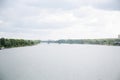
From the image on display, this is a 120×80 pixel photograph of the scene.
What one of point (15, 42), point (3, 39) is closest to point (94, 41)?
point (15, 42)

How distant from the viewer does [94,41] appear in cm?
6694

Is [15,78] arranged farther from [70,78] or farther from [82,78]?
[82,78]

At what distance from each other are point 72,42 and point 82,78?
78704 mm

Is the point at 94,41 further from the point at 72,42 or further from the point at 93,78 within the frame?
the point at 93,78

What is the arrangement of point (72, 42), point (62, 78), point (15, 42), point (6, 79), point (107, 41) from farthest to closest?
point (72, 42)
point (107, 41)
point (15, 42)
point (62, 78)
point (6, 79)

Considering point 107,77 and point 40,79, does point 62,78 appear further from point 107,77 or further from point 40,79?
point 107,77

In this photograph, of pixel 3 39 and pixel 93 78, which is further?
pixel 3 39

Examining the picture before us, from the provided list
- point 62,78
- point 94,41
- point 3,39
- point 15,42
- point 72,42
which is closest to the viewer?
point 62,78

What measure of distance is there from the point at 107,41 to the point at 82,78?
45.2m

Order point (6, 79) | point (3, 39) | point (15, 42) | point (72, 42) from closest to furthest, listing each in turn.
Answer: point (6, 79)
point (3, 39)
point (15, 42)
point (72, 42)

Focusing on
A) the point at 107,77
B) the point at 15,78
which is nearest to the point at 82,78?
the point at 107,77

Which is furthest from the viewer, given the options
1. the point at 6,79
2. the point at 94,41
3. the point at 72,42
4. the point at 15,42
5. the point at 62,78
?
the point at 72,42

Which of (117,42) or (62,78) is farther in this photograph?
(117,42)

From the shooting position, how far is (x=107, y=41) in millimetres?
54438
